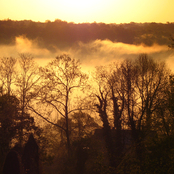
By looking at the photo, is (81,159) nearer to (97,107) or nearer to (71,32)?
(97,107)

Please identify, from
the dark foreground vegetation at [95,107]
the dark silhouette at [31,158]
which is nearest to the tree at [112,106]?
the dark foreground vegetation at [95,107]

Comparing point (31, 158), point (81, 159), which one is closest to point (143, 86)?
point (81, 159)

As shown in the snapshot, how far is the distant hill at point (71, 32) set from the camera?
34.8 meters

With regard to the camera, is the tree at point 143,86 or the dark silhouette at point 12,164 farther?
the tree at point 143,86

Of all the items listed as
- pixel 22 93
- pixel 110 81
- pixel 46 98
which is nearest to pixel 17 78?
pixel 22 93

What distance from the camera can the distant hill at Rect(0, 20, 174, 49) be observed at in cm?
3475

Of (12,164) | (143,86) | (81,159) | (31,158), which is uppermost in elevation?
(143,86)

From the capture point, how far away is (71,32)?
35812 mm

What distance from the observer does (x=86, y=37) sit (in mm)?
37281

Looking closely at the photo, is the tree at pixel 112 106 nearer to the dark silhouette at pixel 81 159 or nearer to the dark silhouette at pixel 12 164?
the dark silhouette at pixel 81 159

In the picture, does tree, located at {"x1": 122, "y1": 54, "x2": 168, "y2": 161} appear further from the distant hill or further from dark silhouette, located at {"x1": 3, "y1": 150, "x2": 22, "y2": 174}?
dark silhouette, located at {"x1": 3, "y1": 150, "x2": 22, "y2": 174}

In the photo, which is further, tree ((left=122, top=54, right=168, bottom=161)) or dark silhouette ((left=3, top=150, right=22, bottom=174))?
tree ((left=122, top=54, right=168, bottom=161))

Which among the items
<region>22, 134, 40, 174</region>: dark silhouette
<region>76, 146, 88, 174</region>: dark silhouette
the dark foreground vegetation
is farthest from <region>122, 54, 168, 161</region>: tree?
<region>22, 134, 40, 174</region>: dark silhouette

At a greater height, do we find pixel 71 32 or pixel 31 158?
pixel 71 32
